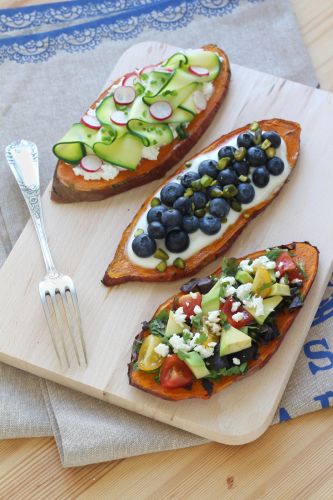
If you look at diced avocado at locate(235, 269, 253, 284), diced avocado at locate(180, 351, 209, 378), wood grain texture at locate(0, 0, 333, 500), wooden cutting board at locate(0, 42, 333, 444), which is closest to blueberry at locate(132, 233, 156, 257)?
wooden cutting board at locate(0, 42, 333, 444)

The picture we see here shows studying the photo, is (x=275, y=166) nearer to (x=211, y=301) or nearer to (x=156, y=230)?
(x=156, y=230)

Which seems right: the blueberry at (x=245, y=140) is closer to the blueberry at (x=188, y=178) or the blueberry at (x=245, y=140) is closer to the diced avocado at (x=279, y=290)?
the blueberry at (x=188, y=178)

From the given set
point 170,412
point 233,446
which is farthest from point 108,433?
point 233,446

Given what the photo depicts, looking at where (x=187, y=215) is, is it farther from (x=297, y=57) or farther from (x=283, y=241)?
(x=297, y=57)

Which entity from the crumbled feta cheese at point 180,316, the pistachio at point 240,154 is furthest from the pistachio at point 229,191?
the crumbled feta cheese at point 180,316

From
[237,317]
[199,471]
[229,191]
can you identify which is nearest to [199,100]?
[229,191]
